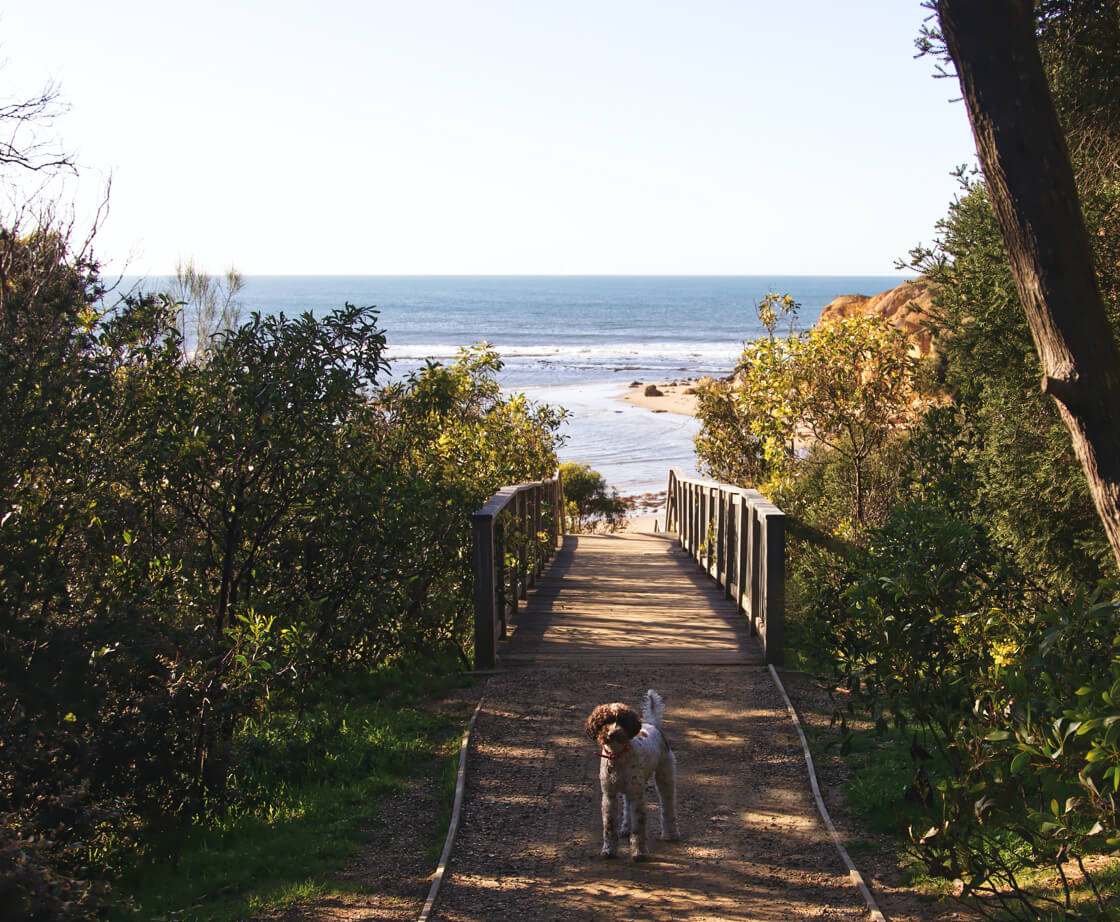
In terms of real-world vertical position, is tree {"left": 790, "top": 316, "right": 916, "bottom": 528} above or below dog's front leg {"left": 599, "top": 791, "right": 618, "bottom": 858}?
above

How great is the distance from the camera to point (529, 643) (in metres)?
7.80

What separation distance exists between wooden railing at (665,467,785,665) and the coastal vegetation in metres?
0.37

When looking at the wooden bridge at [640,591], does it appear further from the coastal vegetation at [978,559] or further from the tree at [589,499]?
the tree at [589,499]

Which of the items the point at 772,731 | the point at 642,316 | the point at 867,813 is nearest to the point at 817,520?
the point at 772,731

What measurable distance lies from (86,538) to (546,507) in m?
7.42

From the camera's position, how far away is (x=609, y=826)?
4422 millimetres

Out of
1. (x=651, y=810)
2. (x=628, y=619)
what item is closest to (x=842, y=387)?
(x=628, y=619)

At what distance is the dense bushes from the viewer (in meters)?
4.21

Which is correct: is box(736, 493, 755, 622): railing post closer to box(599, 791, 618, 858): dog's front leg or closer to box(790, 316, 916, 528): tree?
box(790, 316, 916, 528): tree

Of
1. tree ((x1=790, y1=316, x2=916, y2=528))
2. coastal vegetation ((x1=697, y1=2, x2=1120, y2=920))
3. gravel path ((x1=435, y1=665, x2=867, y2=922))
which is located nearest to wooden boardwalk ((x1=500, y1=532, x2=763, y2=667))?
gravel path ((x1=435, y1=665, x2=867, y2=922))

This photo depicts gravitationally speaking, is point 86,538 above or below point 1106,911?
above

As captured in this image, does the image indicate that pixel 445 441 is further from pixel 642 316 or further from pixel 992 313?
pixel 642 316

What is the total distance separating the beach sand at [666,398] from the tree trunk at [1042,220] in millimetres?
36864

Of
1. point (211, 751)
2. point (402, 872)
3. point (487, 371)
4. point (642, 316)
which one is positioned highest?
point (642, 316)
